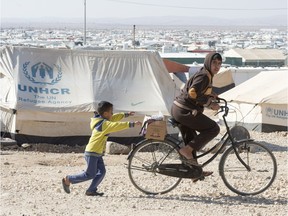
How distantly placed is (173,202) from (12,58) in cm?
805

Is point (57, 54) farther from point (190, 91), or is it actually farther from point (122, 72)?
point (190, 91)

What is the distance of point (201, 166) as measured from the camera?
295 inches

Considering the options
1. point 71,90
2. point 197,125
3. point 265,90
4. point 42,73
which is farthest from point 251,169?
point 265,90

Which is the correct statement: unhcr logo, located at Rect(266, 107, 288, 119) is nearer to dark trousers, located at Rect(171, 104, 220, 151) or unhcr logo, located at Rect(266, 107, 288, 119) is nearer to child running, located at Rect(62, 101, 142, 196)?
dark trousers, located at Rect(171, 104, 220, 151)

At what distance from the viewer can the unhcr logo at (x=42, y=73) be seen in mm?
14094

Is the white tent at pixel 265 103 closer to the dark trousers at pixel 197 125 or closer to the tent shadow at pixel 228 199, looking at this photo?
the tent shadow at pixel 228 199

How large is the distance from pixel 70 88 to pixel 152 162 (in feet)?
22.8

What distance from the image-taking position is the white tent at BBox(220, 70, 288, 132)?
16.7m

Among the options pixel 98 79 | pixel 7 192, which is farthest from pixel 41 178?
pixel 98 79

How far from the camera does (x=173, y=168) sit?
743cm

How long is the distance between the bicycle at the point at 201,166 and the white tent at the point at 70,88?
20.1 feet

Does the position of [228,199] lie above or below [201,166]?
below

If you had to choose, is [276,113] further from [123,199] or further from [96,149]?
[123,199]

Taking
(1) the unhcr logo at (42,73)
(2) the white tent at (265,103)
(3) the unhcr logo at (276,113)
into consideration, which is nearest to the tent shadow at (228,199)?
(1) the unhcr logo at (42,73)
